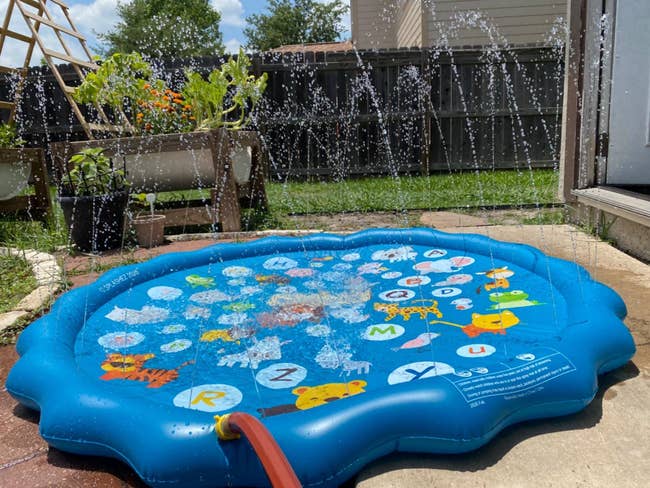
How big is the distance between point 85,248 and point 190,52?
2879 centimetres

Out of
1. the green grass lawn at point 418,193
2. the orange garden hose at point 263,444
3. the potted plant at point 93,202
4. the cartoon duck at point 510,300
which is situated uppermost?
the potted plant at point 93,202

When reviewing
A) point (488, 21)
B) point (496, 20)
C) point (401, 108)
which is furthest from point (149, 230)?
point (496, 20)

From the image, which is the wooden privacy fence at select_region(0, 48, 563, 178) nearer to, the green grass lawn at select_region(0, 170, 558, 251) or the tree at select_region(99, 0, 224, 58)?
the green grass lawn at select_region(0, 170, 558, 251)

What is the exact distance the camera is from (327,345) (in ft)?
7.82

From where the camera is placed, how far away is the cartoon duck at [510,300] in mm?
2627

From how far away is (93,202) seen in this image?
425 cm

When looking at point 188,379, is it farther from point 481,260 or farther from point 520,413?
point 481,260

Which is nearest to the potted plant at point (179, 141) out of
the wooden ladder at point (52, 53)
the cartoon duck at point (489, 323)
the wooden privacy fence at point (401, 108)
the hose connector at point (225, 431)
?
the wooden ladder at point (52, 53)

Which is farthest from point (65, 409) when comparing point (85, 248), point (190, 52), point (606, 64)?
point (190, 52)

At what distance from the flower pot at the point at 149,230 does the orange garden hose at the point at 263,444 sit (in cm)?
315

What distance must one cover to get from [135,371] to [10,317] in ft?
3.58

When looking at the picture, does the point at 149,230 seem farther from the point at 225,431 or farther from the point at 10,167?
the point at 225,431

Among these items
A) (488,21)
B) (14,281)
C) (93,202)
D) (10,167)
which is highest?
(488,21)

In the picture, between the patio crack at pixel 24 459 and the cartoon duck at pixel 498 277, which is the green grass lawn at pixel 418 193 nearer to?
the cartoon duck at pixel 498 277
